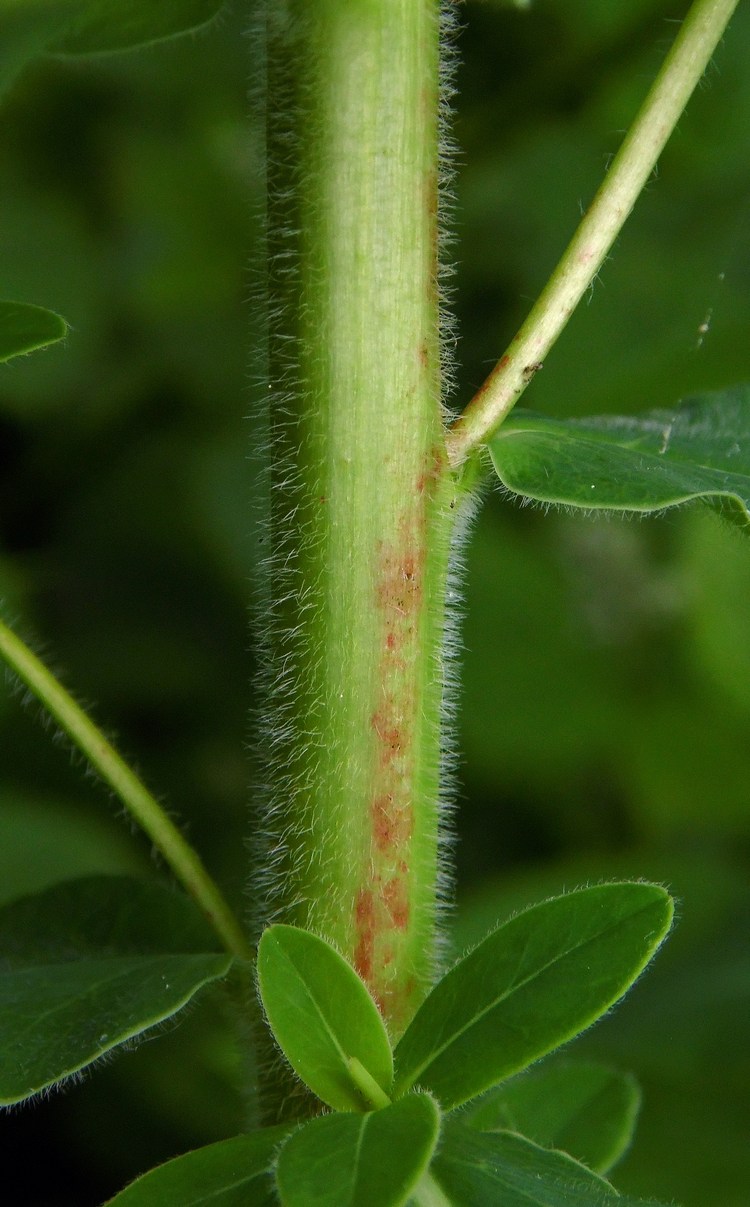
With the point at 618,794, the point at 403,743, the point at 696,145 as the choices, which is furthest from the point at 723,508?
the point at 618,794

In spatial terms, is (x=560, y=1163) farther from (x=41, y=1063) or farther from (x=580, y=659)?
(x=580, y=659)

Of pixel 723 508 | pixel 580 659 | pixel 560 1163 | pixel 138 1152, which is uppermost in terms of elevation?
pixel 723 508

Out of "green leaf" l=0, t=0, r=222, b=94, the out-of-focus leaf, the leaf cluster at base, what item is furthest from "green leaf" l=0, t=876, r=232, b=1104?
the out-of-focus leaf

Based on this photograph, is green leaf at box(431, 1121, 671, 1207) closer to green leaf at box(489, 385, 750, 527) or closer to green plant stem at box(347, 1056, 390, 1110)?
green plant stem at box(347, 1056, 390, 1110)

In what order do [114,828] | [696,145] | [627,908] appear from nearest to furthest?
[627,908] → [696,145] → [114,828]

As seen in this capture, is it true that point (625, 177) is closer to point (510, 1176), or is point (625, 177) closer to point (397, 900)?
point (397, 900)

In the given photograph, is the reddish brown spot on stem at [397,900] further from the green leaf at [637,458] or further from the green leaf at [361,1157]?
the green leaf at [637,458]

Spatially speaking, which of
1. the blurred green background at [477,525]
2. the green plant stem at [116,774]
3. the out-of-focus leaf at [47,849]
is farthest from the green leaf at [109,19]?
the out-of-focus leaf at [47,849]
